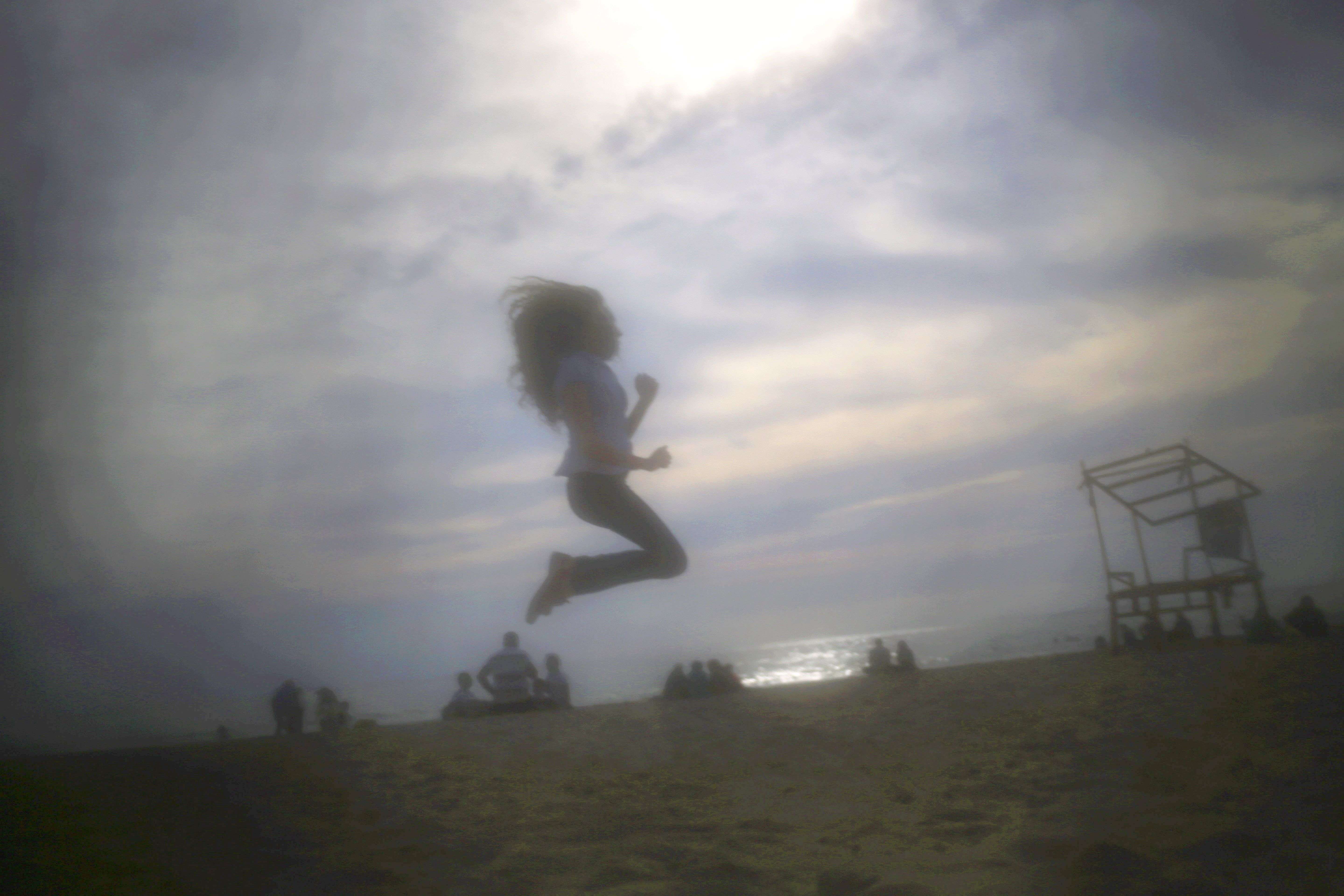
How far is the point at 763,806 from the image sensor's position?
5.30m

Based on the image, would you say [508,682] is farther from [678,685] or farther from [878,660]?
[878,660]

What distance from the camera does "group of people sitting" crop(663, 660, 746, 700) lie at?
12.4 m

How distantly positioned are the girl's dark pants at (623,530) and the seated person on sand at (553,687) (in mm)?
8012

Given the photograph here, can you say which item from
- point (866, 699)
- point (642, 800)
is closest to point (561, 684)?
point (866, 699)

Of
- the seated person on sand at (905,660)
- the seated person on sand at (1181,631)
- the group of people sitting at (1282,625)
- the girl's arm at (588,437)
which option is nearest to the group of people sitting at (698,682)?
the seated person on sand at (905,660)

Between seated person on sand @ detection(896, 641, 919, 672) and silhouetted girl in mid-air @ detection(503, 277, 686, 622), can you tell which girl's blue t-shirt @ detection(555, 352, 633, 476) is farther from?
seated person on sand @ detection(896, 641, 919, 672)

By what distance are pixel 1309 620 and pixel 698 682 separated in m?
9.11

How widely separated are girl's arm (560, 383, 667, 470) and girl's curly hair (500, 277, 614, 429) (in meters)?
0.33

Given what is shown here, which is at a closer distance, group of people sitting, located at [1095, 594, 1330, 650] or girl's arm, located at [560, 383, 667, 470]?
girl's arm, located at [560, 383, 667, 470]

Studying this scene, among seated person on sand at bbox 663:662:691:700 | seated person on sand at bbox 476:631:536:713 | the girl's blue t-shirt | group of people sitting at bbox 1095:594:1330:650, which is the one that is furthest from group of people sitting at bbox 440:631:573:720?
group of people sitting at bbox 1095:594:1330:650

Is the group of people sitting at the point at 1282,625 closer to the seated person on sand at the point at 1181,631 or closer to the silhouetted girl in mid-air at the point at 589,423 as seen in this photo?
the seated person on sand at the point at 1181,631

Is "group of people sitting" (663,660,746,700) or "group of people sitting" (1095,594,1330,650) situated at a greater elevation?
"group of people sitting" (663,660,746,700)

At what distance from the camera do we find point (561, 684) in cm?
1237

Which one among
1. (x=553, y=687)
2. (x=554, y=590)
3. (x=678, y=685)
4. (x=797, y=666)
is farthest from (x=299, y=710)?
(x=797, y=666)
